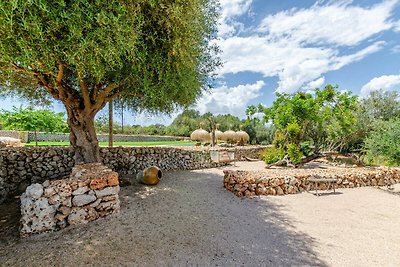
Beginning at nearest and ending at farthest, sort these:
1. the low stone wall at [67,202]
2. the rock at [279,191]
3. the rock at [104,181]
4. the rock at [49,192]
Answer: the low stone wall at [67,202] < the rock at [49,192] < the rock at [104,181] < the rock at [279,191]

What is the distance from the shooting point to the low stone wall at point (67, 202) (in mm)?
5156

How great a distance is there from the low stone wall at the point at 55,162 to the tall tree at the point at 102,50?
71.7 inches

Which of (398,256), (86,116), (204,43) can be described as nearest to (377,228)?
(398,256)

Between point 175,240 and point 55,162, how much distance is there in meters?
8.02

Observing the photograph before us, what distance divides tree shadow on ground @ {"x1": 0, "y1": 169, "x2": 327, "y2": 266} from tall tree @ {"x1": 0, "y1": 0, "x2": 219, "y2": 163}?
3.92 metres

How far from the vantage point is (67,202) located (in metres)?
5.46

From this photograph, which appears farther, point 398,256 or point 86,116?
point 86,116

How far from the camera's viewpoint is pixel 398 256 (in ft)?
15.8

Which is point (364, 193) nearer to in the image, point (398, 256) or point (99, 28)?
point (398, 256)

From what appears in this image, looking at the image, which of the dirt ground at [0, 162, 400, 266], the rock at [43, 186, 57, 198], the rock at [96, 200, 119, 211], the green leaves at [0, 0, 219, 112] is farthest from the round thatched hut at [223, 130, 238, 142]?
the rock at [43, 186, 57, 198]

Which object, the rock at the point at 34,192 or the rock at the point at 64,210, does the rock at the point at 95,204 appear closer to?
the rock at the point at 64,210

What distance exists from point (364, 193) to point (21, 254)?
1160 centimetres

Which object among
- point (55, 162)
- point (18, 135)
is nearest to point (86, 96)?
point (55, 162)

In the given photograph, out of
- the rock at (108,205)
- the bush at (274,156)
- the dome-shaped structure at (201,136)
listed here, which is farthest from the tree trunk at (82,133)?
the dome-shaped structure at (201,136)
